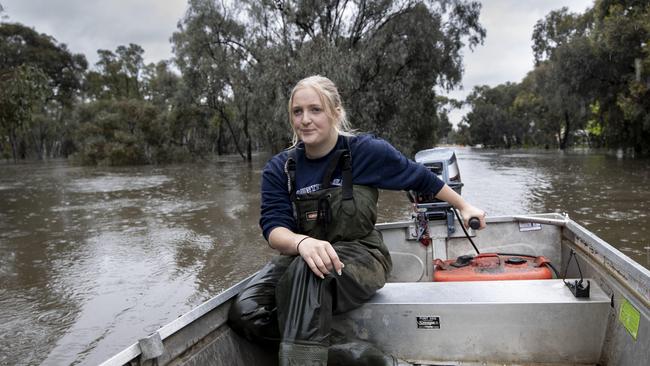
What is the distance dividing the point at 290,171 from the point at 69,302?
4.07m

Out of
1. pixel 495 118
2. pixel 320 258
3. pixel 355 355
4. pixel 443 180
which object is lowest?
pixel 355 355

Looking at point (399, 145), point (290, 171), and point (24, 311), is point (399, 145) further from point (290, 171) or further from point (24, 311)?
point (290, 171)

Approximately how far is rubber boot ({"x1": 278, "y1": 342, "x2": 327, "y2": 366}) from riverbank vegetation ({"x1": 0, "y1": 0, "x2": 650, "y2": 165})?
14118 millimetres

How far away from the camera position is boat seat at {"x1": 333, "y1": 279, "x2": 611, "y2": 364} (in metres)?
2.32

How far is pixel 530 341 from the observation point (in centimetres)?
235

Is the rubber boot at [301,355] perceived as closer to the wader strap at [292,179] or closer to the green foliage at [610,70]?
the wader strap at [292,179]

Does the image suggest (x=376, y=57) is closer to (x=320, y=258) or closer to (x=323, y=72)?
(x=323, y=72)

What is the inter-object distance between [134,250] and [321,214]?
243 inches

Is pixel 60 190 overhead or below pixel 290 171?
below

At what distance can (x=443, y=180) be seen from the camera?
13.7ft

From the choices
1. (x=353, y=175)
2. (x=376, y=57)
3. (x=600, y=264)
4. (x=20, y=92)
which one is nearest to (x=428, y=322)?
(x=353, y=175)

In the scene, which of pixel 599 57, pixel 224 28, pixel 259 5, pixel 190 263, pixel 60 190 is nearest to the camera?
pixel 190 263

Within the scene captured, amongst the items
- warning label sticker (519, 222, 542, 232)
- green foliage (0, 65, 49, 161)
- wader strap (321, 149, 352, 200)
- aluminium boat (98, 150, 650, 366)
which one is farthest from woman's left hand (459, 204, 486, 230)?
green foliage (0, 65, 49, 161)

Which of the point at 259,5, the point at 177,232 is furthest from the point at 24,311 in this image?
the point at 259,5
